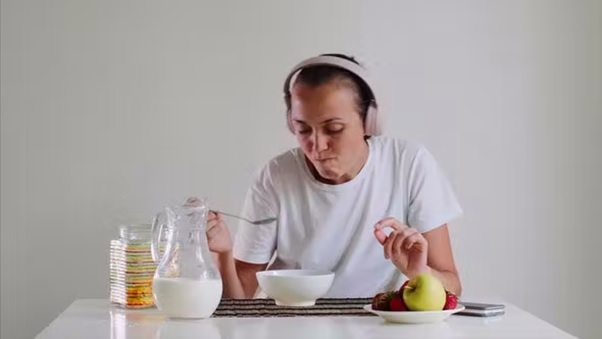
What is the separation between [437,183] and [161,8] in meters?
0.86

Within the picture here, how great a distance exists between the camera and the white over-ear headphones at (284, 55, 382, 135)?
2496mm

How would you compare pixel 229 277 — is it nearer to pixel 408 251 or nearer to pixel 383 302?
pixel 408 251

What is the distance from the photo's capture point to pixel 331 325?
1.78m

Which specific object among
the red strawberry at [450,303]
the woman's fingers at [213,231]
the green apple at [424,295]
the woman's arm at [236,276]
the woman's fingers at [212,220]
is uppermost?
the woman's fingers at [212,220]

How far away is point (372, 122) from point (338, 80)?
0.14m

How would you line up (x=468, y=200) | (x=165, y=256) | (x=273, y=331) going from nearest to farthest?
(x=273, y=331) → (x=165, y=256) → (x=468, y=200)

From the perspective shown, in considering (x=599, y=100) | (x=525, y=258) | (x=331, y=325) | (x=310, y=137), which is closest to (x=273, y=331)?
(x=331, y=325)

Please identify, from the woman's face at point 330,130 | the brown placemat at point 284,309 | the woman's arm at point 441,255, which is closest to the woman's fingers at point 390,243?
the brown placemat at point 284,309

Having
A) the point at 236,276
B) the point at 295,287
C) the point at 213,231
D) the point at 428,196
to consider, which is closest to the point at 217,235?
the point at 213,231

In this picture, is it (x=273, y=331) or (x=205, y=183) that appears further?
(x=205, y=183)

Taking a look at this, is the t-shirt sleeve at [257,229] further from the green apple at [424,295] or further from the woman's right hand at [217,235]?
the green apple at [424,295]

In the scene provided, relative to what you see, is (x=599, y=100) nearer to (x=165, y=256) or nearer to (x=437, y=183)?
(x=437, y=183)

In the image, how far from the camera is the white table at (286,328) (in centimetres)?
168

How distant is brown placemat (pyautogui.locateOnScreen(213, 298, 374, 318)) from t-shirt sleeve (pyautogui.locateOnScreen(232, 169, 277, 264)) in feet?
1.11
